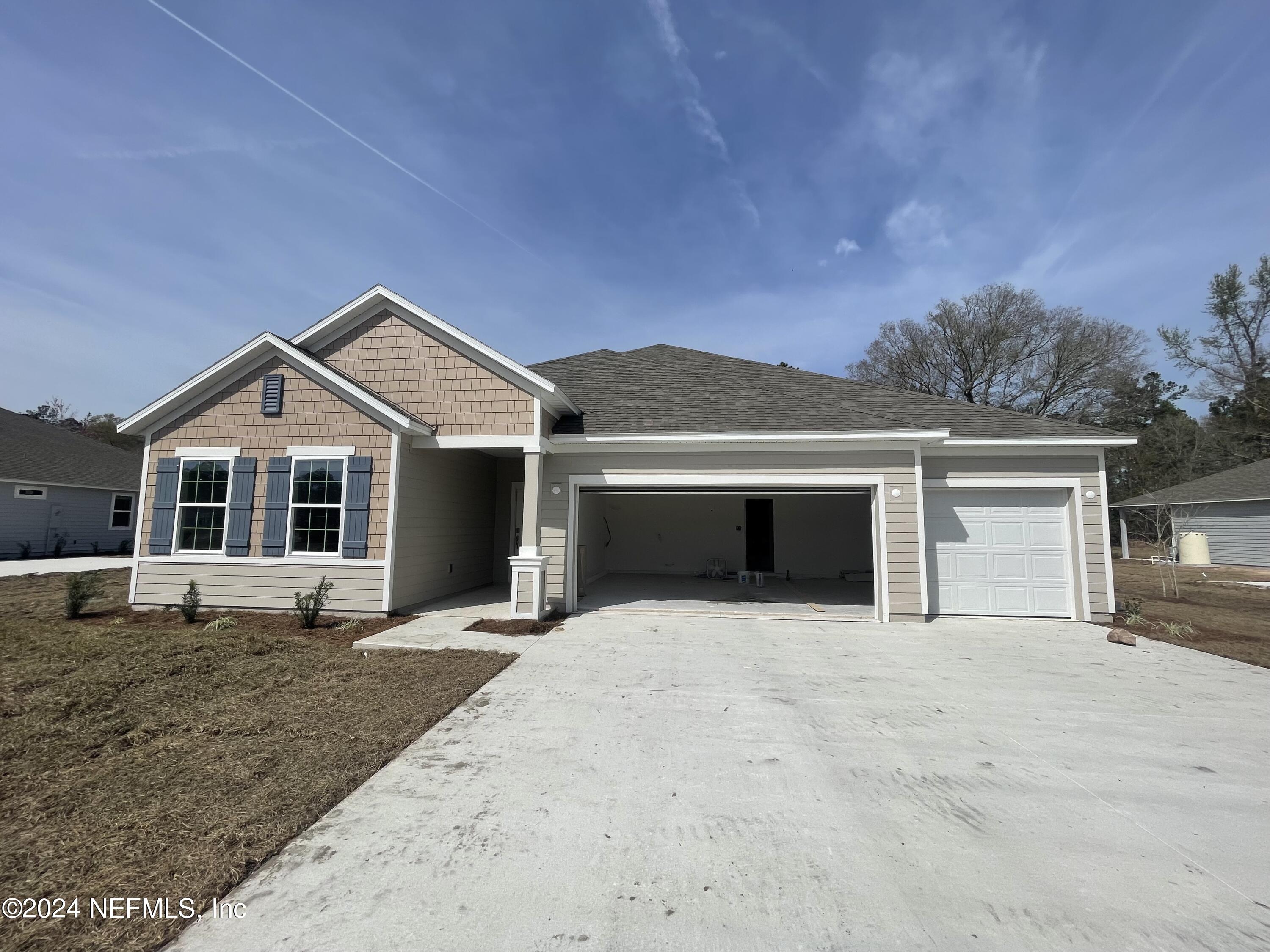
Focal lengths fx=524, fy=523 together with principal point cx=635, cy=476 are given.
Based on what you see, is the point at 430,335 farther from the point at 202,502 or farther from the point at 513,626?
the point at 513,626

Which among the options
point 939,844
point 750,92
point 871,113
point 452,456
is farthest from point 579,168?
point 939,844

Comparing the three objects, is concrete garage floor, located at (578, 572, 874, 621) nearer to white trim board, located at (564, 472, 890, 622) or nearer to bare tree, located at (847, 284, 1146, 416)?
white trim board, located at (564, 472, 890, 622)

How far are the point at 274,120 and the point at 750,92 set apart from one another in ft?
27.5

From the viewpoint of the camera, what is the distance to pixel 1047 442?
8.48 m

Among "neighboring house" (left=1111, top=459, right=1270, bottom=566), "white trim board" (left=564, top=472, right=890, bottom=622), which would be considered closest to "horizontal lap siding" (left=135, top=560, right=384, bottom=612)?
"white trim board" (left=564, top=472, right=890, bottom=622)

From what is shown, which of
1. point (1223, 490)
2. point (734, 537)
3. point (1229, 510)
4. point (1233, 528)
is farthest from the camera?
point (1223, 490)

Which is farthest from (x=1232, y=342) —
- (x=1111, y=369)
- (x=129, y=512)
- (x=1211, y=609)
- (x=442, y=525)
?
(x=129, y=512)

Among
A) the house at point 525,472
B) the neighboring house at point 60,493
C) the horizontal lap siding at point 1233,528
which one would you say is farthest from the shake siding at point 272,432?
the horizontal lap siding at point 1233,528

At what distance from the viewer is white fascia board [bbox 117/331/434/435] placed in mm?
8188

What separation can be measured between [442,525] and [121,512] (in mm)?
19452

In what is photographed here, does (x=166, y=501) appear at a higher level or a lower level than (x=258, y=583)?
higher

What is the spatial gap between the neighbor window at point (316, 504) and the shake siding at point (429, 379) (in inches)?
62.0

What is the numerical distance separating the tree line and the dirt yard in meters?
11.6

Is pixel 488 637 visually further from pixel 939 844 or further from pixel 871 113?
pixel 871 113
